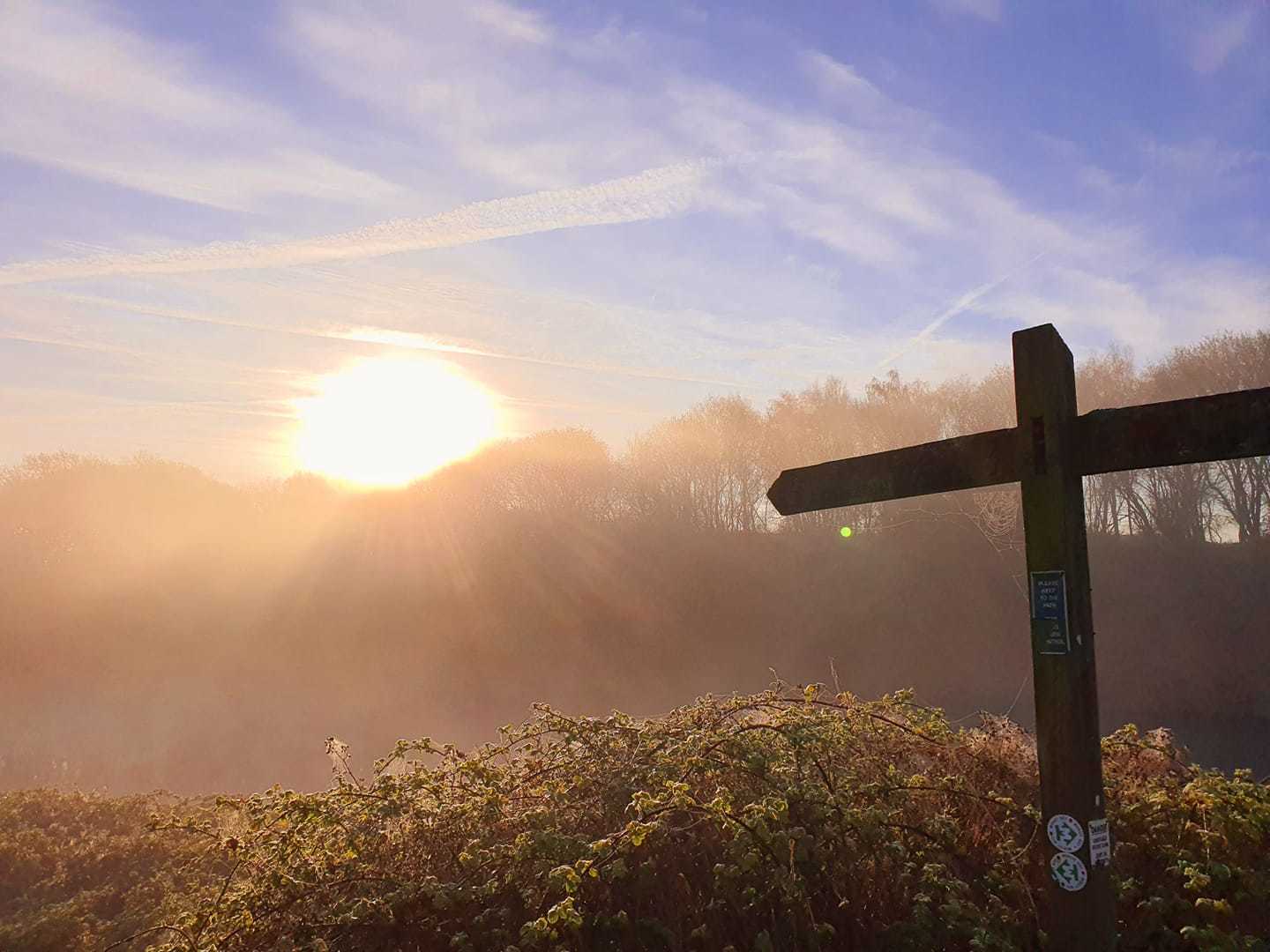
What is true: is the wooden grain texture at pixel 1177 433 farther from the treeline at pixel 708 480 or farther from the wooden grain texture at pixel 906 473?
the treeline at pixel 708 480

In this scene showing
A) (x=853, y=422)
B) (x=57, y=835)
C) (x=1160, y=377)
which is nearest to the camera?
(x=57, y=835)

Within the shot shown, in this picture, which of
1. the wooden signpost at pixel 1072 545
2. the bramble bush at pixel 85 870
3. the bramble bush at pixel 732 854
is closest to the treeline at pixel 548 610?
the bramble bush at pixel 85 870

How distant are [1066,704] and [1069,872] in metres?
0.56

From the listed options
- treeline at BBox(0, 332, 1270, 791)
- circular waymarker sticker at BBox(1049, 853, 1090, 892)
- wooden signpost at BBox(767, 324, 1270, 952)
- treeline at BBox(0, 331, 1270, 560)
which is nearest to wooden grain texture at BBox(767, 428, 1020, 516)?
wooden signpost at BBox(767, 324, 1270, 952)

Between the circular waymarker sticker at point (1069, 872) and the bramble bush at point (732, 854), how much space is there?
284 millimetres

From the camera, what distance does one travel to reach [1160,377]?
31.6 m

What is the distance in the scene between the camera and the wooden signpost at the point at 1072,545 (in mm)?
2918

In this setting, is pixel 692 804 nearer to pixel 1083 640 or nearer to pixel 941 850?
pixel 941 850

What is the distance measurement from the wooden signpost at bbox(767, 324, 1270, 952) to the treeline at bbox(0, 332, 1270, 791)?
50.4ft

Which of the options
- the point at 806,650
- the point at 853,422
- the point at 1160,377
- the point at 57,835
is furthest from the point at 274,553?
the point at 1160,377

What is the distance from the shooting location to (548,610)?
24734mm

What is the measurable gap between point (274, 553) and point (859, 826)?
26.3 m

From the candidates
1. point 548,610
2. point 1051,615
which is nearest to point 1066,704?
point 1051,615

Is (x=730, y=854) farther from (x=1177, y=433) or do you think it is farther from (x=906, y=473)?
(x=1177, y=433)
